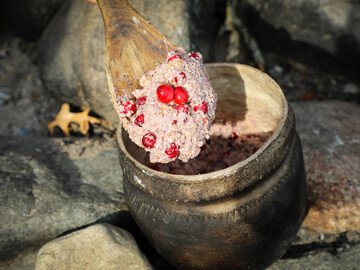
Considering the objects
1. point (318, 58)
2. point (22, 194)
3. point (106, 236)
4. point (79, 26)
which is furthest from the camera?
point (318, 58)

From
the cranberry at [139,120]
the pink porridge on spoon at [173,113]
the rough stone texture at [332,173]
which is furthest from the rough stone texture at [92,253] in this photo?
the rough stone texture at [332,173]

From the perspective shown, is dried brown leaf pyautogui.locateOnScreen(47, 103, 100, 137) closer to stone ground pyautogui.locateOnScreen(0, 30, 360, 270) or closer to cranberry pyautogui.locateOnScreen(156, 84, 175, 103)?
stone ground pyautogui.locateOnScreen(0, 30, 360, 270)

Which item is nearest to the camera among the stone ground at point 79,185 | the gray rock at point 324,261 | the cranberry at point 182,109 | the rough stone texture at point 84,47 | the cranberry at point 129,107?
the cranberry at point 182,109

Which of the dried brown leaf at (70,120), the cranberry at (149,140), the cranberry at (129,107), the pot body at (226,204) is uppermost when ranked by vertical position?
the cranberry at (129,107)

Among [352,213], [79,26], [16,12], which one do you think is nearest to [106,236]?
[352,213]

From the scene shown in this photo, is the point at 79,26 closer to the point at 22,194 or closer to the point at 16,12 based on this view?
the point at 16,12

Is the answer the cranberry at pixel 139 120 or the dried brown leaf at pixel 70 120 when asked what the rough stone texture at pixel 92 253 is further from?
the dried brown leaf at pixel 70 120

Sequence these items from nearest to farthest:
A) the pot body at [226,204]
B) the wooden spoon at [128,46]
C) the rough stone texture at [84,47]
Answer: the pot body at [226,204], the wooden spoon at [128,46], the rough stone texture at [84,47]
